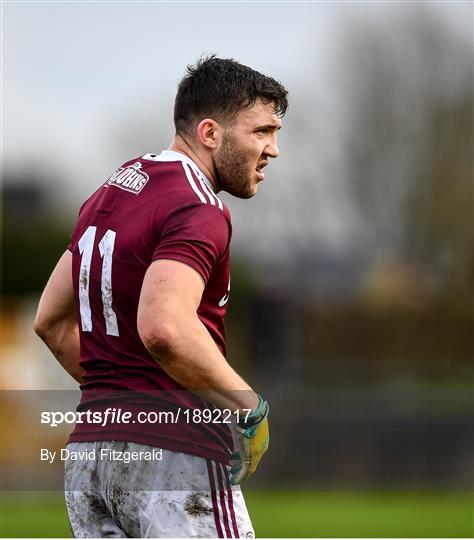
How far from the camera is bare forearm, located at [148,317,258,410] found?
13.4ft

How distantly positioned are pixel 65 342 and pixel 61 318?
0.12 meters

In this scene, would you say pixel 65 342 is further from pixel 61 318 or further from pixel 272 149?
pixel 272 149

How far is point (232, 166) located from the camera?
4742mm

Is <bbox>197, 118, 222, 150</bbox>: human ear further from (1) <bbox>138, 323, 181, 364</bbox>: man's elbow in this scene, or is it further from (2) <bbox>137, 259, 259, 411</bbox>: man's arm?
(1) <bbox>138, 323, 181, 364</bbox>: man's elbow

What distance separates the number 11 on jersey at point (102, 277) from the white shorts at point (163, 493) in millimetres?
467

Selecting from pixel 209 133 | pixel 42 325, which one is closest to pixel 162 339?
pixel 209 133

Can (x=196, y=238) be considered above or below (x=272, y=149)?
below

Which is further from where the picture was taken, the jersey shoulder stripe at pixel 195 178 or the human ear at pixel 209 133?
the human ear at pixel 209 133

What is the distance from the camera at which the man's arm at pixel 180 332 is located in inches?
161

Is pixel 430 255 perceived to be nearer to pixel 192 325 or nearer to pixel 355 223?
pixel 355 223

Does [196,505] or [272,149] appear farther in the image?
[272,149]

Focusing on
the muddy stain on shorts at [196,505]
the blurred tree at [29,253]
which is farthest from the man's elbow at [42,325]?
the blurred tree at [29,253]

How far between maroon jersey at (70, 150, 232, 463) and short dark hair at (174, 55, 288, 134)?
0.26 m

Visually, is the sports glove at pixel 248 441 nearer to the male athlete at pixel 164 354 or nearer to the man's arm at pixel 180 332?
the male athlete at pixel 164 354
